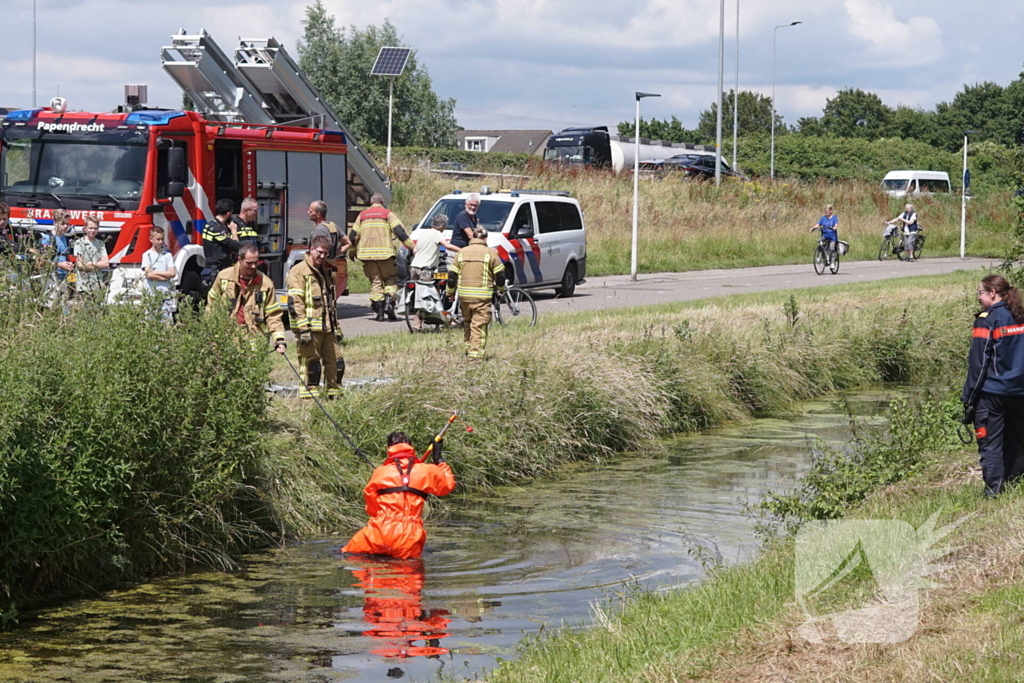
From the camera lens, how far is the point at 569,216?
25.3 m

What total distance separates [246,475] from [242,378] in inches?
31.2

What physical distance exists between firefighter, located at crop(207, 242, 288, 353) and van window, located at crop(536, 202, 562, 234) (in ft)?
38.1

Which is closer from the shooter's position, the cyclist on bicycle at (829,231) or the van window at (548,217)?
the van window at (548,217)

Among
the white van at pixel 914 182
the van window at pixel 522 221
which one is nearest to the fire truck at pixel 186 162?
the van window at pixel 522 221

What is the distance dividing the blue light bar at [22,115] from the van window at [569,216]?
32.8 ft

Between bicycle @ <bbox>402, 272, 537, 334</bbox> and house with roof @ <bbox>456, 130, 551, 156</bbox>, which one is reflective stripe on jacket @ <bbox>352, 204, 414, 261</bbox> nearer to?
bicycle @ <bbox>402, 272, 537, 334</bbox>

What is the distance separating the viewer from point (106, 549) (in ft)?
29.3

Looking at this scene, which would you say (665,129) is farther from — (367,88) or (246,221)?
(246,221)

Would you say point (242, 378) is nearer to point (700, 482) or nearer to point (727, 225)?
point (700, 482)

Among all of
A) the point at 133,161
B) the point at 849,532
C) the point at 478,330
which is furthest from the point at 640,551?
the point at 133,161

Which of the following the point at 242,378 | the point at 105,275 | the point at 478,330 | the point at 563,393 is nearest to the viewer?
the point at 242,378

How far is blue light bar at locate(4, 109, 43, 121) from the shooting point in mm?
18359

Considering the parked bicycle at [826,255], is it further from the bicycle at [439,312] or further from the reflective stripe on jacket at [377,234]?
the reflective stripe on jacket at [377,234]

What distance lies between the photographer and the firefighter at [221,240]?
16.6 metres
